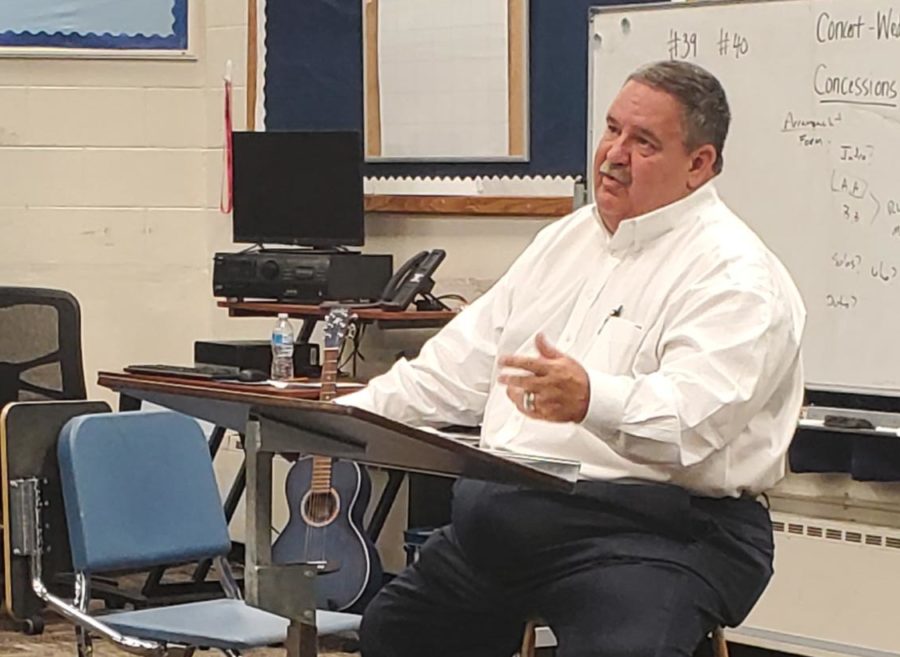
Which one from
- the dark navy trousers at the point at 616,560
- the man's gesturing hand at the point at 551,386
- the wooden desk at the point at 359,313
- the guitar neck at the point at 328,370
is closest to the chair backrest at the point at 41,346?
the wooden desk at the point at 359,313

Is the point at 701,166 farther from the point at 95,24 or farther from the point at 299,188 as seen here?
the point at 95,24

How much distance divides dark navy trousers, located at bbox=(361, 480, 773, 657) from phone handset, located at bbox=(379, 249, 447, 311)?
1960 mm

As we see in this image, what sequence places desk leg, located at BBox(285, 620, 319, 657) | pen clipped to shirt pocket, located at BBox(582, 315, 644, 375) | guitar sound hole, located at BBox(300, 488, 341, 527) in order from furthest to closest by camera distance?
guitar sound hole, located at BBox(300, 488, 341, 527) < pen clipped to shirt pocket, located at BBox(582, 315, 644, 375) < desk leg, located at BBox(285, 620, 319, 657)

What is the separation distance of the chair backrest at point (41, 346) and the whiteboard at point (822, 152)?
1.87 metres

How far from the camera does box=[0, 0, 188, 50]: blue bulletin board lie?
548cm

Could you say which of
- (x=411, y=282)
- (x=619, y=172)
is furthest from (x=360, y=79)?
(x=619, y=172)

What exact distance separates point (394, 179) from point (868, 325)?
69.3 inches

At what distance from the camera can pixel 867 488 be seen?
402 centimetres

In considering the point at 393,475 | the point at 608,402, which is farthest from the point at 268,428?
the point at 393,475

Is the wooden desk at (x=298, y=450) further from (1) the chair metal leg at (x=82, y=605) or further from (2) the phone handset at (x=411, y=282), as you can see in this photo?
(2) the phone handset at (x=411, y=282)

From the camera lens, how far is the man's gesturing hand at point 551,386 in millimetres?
2262

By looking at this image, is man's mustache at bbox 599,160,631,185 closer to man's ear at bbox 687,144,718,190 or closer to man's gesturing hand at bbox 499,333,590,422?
man's ear at bbox 687,144,718,190

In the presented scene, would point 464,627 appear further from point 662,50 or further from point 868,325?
point 662,50

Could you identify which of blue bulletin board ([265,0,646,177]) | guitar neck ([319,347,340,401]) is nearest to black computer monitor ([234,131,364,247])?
blue bulletin board ([265,0,646,177])
